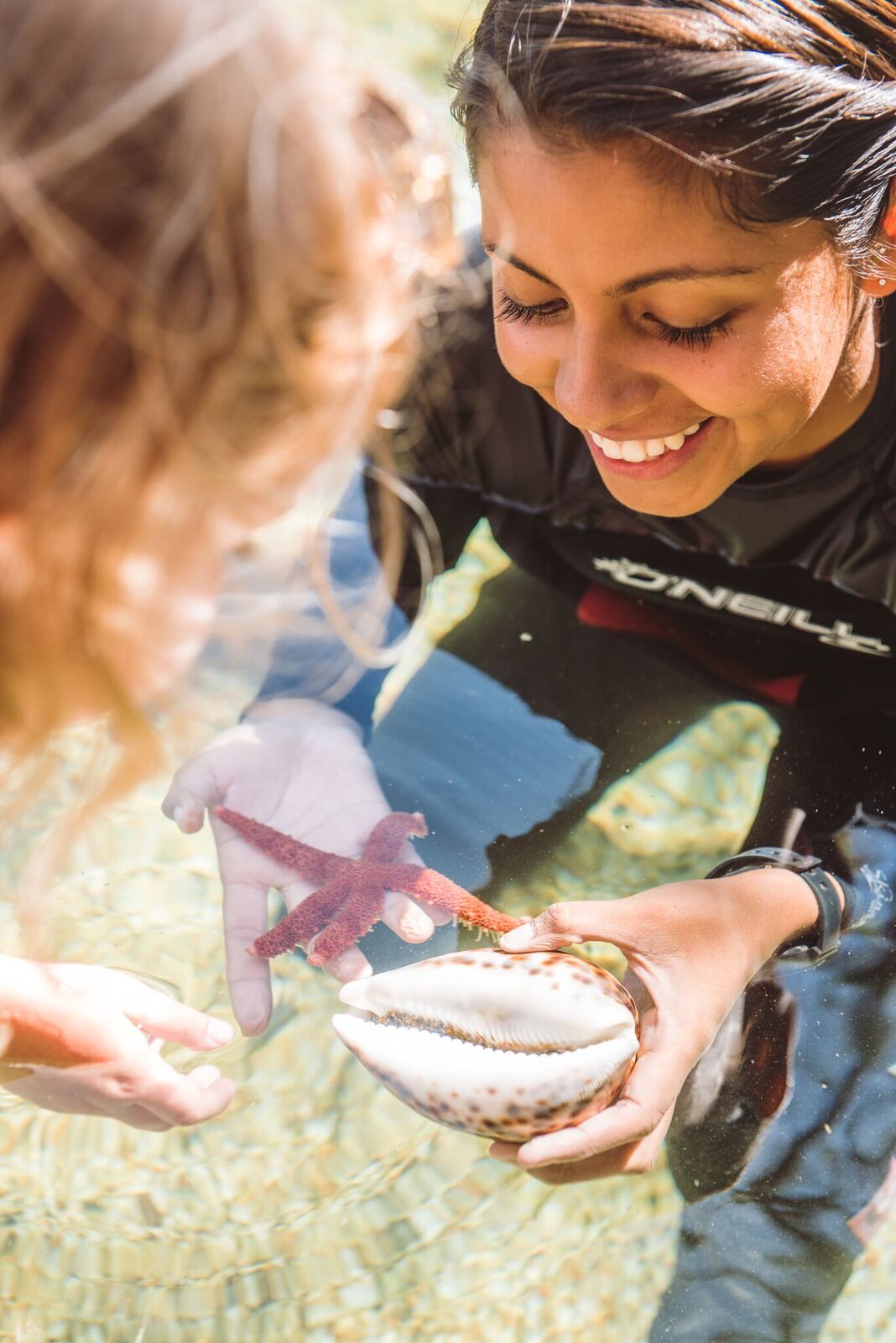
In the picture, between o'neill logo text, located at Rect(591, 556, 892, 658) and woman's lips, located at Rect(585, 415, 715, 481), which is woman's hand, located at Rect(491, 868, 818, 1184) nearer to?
woman's lips, located at Rect(585, 415, 715, 481)

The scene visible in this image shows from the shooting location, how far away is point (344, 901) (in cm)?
192

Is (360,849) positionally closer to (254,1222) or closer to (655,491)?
(254,1222)

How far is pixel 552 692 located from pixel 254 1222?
123cm

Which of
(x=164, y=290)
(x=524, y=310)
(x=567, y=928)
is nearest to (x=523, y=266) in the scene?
(x=524, y=310)

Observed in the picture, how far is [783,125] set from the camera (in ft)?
4.71

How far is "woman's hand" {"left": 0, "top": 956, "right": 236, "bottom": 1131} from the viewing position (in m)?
1.72

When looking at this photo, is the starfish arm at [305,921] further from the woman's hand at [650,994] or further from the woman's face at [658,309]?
the woman's face at [658,309]

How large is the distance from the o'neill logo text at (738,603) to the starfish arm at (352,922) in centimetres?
98

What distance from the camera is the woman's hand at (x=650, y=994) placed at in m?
1.56

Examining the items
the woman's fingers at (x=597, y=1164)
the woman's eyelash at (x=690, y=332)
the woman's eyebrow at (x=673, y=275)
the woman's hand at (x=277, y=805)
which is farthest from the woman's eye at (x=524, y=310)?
the woman's fingers at (x=597, y=1164)

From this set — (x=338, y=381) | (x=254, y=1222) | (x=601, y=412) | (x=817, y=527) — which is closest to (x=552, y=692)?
(x=817, y=527)

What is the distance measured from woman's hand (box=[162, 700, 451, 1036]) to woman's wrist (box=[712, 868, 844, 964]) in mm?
510

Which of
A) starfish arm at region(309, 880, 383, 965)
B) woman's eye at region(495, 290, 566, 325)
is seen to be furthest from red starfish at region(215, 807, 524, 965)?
woman's eye at region(495, 290, 566, 325)

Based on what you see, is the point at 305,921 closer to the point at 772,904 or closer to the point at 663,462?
the point at 772,904
